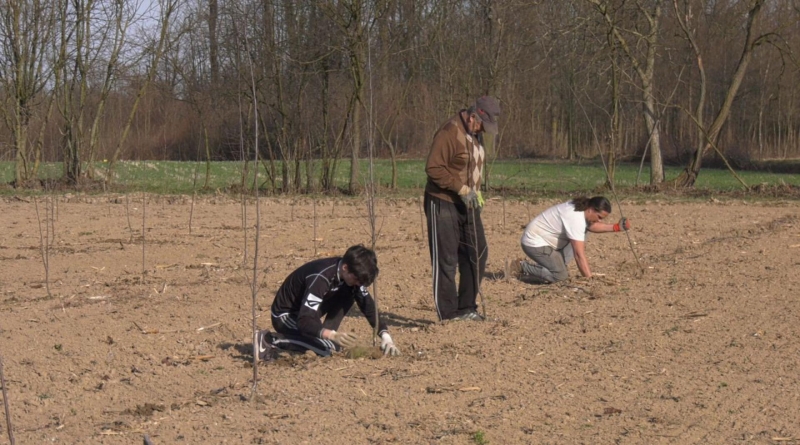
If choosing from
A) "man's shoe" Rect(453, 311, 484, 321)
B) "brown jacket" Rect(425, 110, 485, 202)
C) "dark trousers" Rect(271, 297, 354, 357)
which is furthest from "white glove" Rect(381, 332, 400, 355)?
"brown jacket" Rect(425, 110, 485, 202)

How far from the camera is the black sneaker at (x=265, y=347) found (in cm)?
552

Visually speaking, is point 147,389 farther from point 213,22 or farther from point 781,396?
point 213,22

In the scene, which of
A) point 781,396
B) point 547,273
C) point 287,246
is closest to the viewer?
point 781,396

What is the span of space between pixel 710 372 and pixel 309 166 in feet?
44.7

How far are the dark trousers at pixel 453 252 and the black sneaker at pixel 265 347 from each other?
4.37ft

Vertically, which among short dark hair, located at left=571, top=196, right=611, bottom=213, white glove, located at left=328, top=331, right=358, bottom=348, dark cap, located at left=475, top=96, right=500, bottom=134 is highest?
dark cap, located at left=475, top=96, right=500, bottom=134

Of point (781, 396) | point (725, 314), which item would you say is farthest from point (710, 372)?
point (725, 314)

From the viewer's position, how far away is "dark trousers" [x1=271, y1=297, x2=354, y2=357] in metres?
5.57

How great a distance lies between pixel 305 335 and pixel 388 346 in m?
0.50

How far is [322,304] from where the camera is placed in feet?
18.2

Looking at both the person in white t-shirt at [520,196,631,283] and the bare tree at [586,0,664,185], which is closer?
the person in white t-shirt at [520,196,631,283]

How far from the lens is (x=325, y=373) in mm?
5176

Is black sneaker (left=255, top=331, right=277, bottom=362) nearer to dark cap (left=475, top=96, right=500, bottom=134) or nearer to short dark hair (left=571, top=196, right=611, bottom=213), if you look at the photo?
dark cap (left=475, top=96, right=500, bottom=134)

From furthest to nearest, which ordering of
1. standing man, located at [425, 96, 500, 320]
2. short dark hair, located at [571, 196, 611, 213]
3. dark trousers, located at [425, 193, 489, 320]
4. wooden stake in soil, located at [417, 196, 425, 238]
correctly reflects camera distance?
wooden stake in soil, located at [417, 196, 425, 238] → short dark hair, located at [571, 196, 611, 213] → dark trousers, located at [425, 193, 489, 320] → standing man, located at [425, 96, 500, 320]
